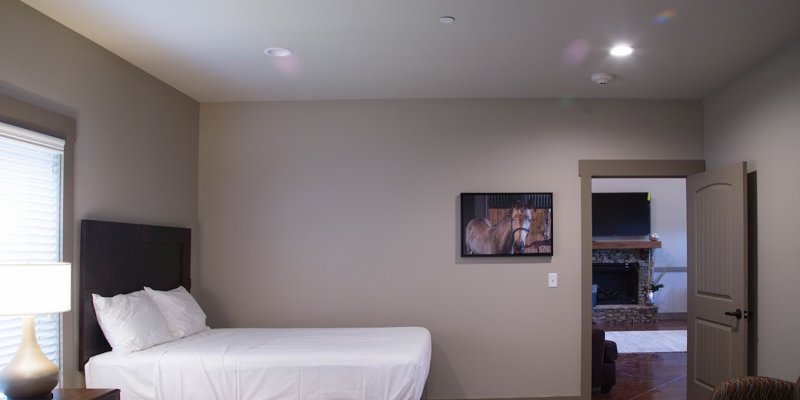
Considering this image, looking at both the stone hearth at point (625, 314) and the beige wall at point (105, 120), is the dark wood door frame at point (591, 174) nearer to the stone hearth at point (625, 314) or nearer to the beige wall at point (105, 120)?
the beige wall at point (105, 120)

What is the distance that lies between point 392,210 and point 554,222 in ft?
4.40

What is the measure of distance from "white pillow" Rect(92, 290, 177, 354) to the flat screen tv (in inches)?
294

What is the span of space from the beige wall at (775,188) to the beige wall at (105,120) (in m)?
4.17

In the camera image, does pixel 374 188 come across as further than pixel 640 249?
No

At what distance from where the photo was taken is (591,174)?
4785 mm

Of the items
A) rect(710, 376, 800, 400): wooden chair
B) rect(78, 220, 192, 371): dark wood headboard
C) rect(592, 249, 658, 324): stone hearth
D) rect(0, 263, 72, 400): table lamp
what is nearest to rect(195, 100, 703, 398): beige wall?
rect(78, 220, 192, 371): dark wood headboard

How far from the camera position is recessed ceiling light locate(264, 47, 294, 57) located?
3539 mm

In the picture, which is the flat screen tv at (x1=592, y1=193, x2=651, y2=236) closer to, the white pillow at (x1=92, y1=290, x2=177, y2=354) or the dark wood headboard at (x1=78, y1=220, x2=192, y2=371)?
the dark wood headboard at (x1=78, y1=220, x2=192, y2=371)

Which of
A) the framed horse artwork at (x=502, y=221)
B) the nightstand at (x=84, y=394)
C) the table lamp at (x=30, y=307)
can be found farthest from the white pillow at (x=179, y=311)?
the framed horse artwork at (x=502, y=221)

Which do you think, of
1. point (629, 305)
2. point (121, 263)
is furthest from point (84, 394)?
point (629, 305)

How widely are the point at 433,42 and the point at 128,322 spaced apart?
246cm

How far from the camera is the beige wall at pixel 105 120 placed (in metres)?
2.91

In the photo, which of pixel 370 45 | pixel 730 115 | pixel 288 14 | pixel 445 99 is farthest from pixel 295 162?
pixel 730 115

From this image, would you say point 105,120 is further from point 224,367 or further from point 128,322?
point 224,367
